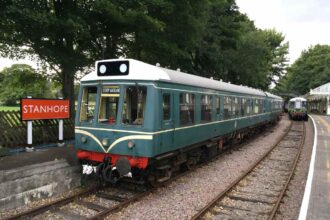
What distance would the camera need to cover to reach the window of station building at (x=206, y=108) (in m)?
11.0

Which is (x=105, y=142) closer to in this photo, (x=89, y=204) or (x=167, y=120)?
(x=89, y=204)

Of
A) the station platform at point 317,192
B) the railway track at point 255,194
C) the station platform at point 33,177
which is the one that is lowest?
the railway track at point 255,194

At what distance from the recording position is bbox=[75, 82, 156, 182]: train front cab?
778 cm

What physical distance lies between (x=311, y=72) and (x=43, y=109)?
79.2 m

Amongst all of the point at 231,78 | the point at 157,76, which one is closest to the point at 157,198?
the point at 157,76

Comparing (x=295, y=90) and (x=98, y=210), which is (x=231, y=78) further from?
(x=295, y=90)

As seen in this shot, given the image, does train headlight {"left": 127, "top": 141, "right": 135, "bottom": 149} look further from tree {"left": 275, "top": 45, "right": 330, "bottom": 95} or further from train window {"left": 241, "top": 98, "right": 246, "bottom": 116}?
tree {"left": 275, "top": 45, "right": 330, "bottom": 95}

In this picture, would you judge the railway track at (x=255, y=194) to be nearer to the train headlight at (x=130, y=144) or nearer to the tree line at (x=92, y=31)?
the train headlight at (x=130, y=144)

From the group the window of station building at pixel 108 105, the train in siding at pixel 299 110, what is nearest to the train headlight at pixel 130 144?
the window of station building at pixel 108 105

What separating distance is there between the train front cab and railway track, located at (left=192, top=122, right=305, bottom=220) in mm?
1974

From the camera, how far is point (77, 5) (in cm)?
1308

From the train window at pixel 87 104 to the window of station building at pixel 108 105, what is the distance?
352mm

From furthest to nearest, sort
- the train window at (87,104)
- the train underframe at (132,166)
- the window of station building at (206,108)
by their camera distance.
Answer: the window of station building at (206,108) < the train window at (87,104) < the train underframe at (132,166)

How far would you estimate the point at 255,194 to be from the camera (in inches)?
348
